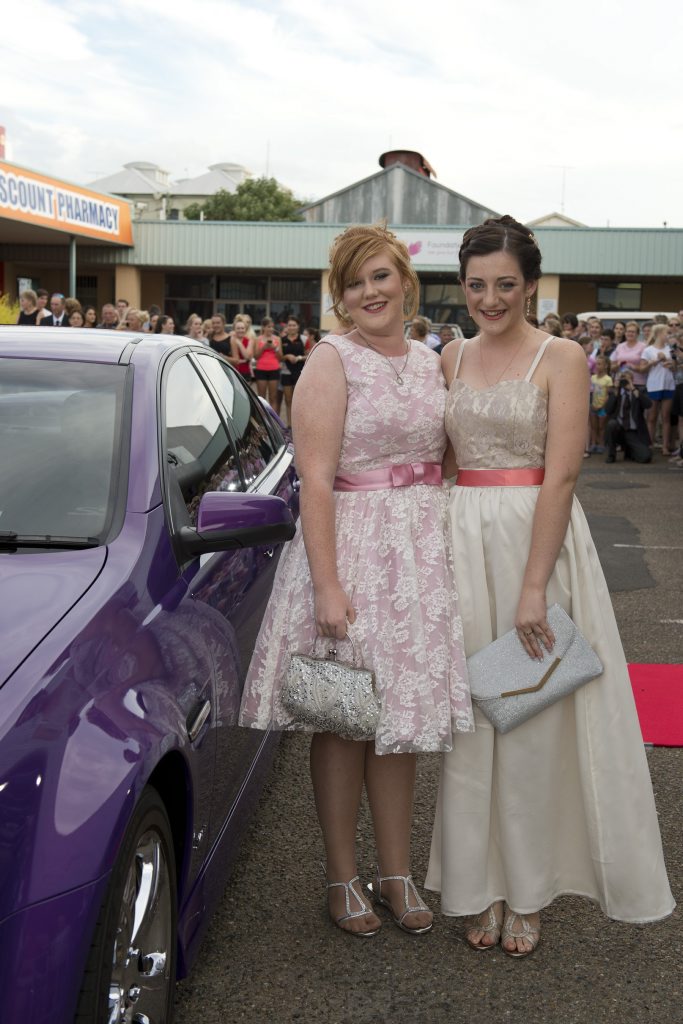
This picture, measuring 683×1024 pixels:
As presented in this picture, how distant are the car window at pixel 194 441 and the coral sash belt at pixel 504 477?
0.72 m

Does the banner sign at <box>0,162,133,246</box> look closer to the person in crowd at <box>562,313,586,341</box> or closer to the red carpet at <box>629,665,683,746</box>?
the person in crowd at <box>562,313,586,341</box>

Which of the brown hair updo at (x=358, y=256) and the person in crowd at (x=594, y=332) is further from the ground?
the brown hair updo at (x=358, y=256)

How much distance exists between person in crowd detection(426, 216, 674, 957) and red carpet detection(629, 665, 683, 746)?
1.57m

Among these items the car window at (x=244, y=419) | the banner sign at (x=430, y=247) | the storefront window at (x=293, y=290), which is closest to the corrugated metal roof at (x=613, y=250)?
A: the banner sign at (x=430, y=247)

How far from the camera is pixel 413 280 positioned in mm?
2939

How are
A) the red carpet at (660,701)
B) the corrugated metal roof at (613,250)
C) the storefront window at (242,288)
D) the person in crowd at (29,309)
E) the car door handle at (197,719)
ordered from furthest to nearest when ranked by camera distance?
the storefront window at (242,288)
the corrugated metal roof at (613,250)
the person in crowd at (29,309)
the red carpet at (660,701)
the car door handle at (197,719)

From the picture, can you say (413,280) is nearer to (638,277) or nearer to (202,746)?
(202,746)

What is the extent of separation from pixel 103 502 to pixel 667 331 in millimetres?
14301

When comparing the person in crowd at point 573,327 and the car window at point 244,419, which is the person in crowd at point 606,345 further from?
the car window at point 244,419

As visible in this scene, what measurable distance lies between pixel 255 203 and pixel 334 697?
67015 mm

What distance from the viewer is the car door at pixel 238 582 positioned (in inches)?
102

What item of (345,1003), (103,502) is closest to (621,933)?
(345,1003)

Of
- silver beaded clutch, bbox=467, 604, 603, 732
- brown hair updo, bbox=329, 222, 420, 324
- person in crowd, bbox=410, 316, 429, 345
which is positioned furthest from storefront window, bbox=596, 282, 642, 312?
silver beaded clutch, bbox=467, 604, 603, 732

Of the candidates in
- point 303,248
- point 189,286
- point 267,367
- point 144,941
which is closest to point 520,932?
point 144,941
